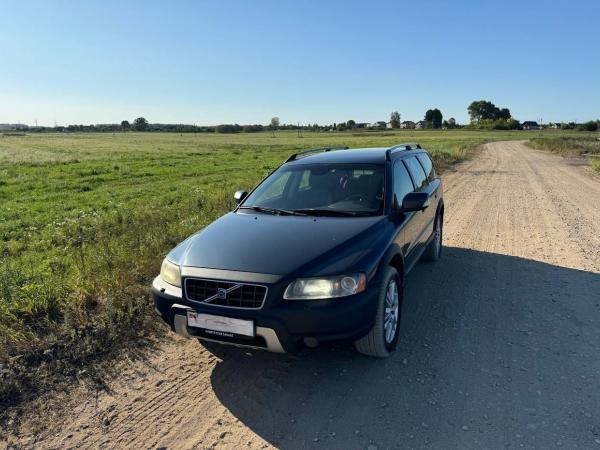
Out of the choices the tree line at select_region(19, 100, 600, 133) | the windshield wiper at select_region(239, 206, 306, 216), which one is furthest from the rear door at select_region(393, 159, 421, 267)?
the tree line at select_region(19, 100, 600, 133)

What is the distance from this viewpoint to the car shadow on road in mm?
2793

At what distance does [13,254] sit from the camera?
306 inches

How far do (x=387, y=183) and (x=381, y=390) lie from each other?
6.52ft

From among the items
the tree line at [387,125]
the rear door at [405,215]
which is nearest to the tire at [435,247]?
the rear door at [405,215]

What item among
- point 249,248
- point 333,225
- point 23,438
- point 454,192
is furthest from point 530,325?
point 454,192

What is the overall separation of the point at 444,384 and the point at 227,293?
1.71m

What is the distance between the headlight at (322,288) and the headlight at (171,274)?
Result: 2.97 feet

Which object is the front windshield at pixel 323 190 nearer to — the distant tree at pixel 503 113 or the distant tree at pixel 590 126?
the distant tree at pixel 590 126

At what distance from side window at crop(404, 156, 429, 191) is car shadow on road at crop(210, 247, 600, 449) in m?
1.46

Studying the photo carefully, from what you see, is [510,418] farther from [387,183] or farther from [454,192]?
[454,192]

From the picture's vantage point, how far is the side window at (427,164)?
614 centimetres

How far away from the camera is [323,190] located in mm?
4555

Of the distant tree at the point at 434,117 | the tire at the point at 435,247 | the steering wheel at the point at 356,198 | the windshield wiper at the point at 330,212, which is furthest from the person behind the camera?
the distant tree at the point at 434,117

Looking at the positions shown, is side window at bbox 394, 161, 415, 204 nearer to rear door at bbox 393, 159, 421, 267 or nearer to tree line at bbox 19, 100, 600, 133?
rear door at bbox 393, 159, 421, 267
